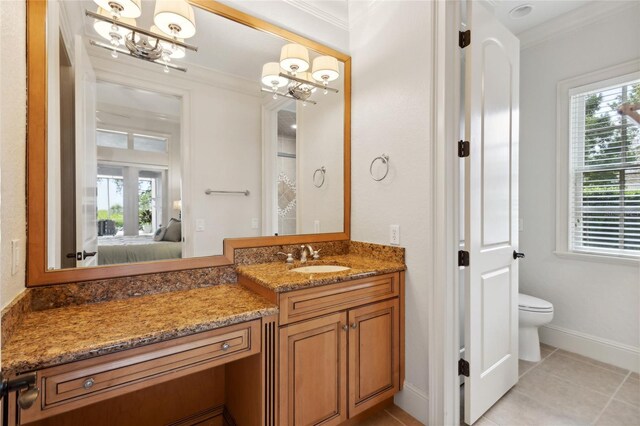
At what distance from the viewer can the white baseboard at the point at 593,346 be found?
222cm

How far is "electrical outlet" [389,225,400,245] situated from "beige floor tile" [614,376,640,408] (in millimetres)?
1798

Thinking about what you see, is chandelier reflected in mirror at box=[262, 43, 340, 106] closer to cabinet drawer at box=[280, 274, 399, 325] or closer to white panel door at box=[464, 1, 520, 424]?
white panel door at box=[464, 1, 520, 424]

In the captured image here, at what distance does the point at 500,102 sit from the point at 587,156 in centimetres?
132

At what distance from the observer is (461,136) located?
1.84 metres

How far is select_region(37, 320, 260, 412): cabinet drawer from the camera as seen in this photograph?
89 cm

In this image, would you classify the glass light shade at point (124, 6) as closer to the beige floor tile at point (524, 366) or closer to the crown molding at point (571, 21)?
the crown molding at point (571, 21)

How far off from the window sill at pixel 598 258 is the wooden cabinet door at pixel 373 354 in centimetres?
190

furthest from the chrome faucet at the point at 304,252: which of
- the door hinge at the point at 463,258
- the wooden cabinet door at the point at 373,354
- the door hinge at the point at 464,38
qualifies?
the door hinge at the point at 464,38

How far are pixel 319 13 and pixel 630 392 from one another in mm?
3430

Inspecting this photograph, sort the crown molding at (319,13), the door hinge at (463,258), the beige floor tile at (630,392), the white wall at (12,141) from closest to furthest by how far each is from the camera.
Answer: the white wall at (12,141), the door hinge at (463,258), the beige floor tile at (630,392), the crown molding at (319,13)

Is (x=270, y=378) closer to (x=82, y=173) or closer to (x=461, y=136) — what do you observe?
(x=82, y=173)

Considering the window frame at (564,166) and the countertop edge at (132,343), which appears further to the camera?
the window frame at (564,166)

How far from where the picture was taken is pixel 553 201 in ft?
8.71

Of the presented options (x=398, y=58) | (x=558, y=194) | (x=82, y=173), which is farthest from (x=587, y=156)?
(x=82, y=173)
